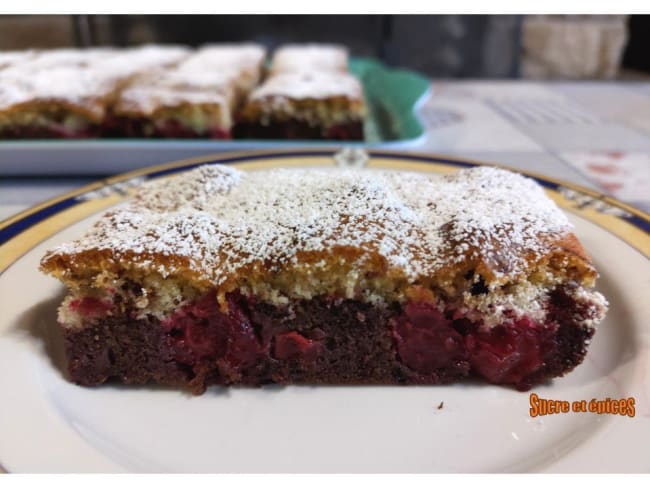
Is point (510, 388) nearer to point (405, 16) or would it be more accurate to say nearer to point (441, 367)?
point (441, 367)

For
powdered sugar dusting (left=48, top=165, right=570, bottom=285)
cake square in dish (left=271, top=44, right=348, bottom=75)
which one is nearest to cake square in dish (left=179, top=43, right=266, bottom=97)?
cake square in dish (left=271, top=44, right=348, bottom=75)

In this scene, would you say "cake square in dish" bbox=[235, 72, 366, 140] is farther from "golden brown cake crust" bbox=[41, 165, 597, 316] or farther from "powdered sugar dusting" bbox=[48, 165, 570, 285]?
"golden brown cake crust" bbox=[41, 165, 597, 316]

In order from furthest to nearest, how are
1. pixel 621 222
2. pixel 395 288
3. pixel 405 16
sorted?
pixel 405 16 → pixel 621 222 → pixel 395 288

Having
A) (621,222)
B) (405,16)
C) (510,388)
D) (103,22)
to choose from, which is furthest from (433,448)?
(103,22)

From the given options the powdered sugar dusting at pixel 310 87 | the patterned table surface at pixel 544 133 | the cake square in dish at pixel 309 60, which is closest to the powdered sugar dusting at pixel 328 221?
the patterned table surface at pixel 544 133

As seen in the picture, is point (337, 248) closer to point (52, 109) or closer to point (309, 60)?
point (52, 109)
